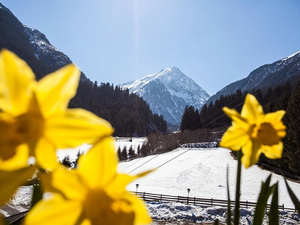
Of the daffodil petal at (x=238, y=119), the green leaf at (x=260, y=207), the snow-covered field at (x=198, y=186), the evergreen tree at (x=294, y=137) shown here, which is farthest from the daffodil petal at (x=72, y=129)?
the evergreen tree at (x=294, y=137)

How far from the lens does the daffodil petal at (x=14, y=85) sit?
1.18 feet

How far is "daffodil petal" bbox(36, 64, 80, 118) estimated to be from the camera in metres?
0.36

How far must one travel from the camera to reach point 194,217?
29.1 feet

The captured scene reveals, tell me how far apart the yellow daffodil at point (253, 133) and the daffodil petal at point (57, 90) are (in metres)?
0.49

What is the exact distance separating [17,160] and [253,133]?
2.17 feet

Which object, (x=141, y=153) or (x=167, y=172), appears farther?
(x=141, y=153)

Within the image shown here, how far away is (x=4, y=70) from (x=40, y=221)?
0.26 meters

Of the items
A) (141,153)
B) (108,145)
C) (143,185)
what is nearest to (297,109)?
(143,185)

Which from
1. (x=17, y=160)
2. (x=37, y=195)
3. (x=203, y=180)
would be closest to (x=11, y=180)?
(x=17, y=160)

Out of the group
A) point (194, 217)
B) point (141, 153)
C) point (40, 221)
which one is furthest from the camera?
point (141, 153)

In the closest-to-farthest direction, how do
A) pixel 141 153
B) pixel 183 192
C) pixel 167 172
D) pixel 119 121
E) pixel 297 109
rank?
pixel 183 192, pixel 297 109, pixel 167 172, pixel 141 153, pixel 119 121

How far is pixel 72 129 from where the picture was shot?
1.17 feet

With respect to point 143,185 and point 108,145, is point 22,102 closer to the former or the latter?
point 108,145

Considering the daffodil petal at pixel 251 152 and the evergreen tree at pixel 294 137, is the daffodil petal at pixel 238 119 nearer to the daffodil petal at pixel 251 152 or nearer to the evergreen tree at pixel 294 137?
the daffodil petal at pixel 251 152
